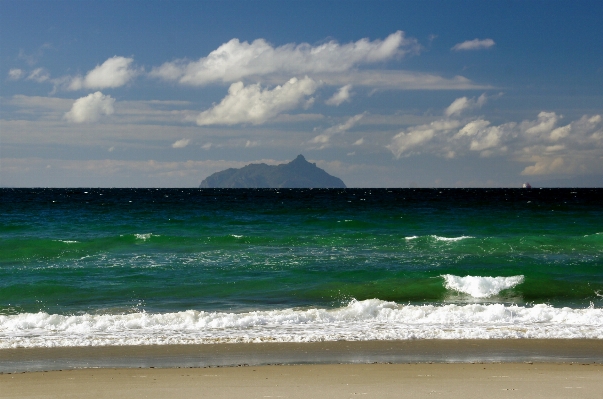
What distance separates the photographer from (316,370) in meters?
8.44

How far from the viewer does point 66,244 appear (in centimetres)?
2538

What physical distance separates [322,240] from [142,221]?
15176mm

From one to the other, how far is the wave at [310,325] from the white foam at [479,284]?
314 centimetres

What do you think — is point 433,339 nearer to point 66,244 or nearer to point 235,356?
point 235,356

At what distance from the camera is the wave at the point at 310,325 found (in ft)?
34.5

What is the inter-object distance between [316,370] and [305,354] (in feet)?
3.22

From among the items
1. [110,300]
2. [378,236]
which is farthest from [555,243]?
[110,300]

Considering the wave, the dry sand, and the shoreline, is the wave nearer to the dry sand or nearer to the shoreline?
the shoreline

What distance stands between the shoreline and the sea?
0.40 metres

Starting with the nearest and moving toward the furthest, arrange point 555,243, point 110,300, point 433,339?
1. point 433,339
2. point 110,300
3. point 555,243

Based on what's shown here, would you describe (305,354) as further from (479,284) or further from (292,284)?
(479,284)

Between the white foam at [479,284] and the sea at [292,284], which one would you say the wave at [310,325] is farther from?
the white foam at [479,284]

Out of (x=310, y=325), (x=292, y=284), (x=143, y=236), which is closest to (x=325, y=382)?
(x=310, y=325)

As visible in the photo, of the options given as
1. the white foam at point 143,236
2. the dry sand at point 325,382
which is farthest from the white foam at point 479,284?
the white foam at point 143,236
